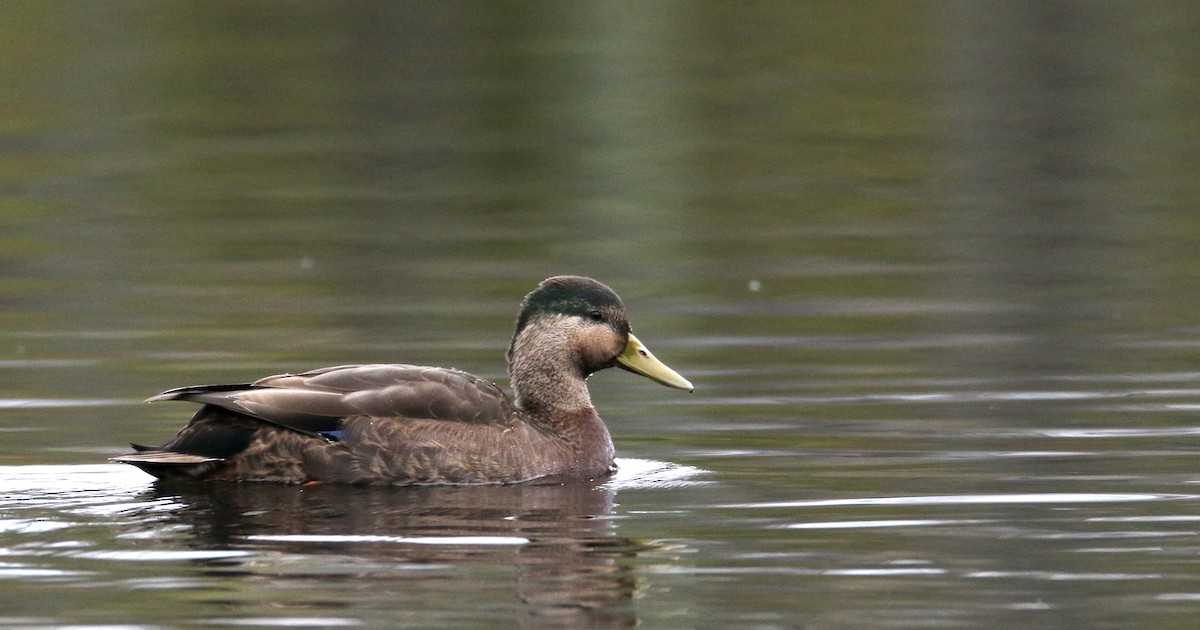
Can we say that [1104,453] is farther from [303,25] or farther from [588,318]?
[303,25]

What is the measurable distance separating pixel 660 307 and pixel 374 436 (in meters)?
5.21

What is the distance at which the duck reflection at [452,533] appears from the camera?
301 inches

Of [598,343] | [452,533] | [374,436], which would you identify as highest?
[598,343]

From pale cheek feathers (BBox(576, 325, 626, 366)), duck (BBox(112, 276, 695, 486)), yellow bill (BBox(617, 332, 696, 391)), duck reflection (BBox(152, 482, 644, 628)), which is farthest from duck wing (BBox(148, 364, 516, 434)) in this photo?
yellow bill (BBox(617, 332, 696, 391))

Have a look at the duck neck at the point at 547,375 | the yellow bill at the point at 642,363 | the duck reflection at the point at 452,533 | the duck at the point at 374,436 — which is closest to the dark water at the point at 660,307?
the duck reflection at the point at 452,533

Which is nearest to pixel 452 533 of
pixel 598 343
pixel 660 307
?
pixel 598 343

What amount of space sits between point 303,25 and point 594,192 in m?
20.8

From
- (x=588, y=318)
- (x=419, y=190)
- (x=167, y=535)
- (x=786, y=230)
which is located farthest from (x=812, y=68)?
(x=167, y=535)

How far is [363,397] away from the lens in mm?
10023

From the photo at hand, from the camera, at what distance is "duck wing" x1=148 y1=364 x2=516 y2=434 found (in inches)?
386

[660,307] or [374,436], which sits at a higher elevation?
[660,307]

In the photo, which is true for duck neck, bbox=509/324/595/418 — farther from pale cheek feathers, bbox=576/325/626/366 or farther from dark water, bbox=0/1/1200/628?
dark water, bbox=0/1/1200/628

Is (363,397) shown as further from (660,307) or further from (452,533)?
(660,307)

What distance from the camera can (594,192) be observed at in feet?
68.8
